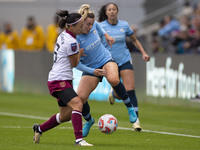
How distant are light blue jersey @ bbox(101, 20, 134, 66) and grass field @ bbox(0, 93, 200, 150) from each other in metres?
1.43

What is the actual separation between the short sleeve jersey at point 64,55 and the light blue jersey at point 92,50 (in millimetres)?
1417

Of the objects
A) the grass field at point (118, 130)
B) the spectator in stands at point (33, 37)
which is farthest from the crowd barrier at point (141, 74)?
the spectator in stands at point (33, 37)

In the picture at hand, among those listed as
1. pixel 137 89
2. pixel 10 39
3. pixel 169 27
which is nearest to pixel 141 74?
pixel 137 89

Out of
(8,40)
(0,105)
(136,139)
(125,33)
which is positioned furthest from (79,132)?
(8,40)

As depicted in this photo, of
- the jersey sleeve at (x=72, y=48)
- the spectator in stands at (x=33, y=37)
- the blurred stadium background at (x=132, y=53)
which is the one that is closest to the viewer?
the jersey sleeve at (x=72, y=48)

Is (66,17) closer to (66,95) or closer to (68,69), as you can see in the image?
(68,69)

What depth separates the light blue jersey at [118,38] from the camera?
12.1m

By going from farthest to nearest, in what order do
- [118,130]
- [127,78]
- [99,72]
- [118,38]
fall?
[118,38] → [127,78] → [118,130] → [99,72]

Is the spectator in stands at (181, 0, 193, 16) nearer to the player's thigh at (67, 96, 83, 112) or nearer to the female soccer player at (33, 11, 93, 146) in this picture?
the female soccer player at (33, 11, 93, 146)

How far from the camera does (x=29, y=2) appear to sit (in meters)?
30.2

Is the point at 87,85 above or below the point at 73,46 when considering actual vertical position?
below

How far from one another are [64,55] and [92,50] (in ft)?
5.24

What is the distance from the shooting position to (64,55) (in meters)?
8.97

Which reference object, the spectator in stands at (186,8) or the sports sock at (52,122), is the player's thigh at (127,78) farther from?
the spectator in stands at (186,8)
